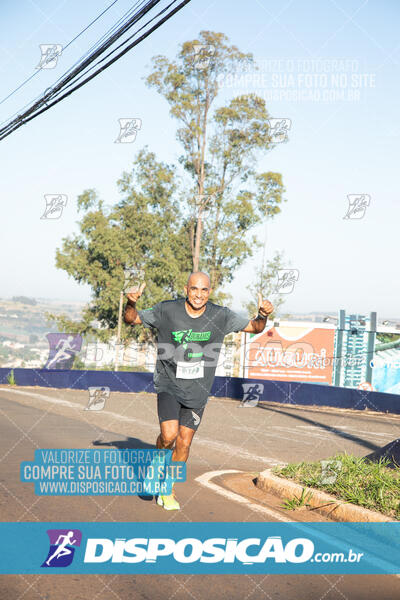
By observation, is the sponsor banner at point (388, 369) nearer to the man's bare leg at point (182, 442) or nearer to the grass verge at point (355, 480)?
the grass verge at point (355, 480)

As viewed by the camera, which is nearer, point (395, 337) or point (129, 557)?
point (129, 557)

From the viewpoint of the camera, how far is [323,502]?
20.2 feet

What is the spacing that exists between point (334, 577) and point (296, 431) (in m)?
9.96

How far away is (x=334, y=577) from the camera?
4516 mm

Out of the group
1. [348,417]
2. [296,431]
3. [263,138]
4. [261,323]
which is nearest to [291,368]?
[263,138]

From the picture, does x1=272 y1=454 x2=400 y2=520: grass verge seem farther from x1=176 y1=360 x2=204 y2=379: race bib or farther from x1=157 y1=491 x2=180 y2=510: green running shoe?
x1=176 y1=360 x2=204 y2=379: race bib

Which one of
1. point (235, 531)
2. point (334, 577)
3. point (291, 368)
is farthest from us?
point (291, 368)

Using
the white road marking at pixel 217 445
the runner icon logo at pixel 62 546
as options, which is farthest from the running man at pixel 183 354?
the white road marking at pixel 217 445

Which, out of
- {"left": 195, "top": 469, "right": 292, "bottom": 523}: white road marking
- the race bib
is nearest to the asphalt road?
{"left": 195, "top": 469, "right": 292, "bottom": 523}: white road marking

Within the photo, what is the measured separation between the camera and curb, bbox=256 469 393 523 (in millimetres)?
5645

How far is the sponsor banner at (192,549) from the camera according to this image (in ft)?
14.8

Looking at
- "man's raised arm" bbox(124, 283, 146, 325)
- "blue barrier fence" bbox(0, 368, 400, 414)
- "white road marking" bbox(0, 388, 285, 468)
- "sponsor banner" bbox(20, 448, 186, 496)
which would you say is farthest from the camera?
"blue barrier fence" bbox(0, 368, 400, 414)

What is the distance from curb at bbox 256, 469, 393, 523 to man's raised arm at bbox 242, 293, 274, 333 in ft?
5.20

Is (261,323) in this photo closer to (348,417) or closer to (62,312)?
(348,417)
